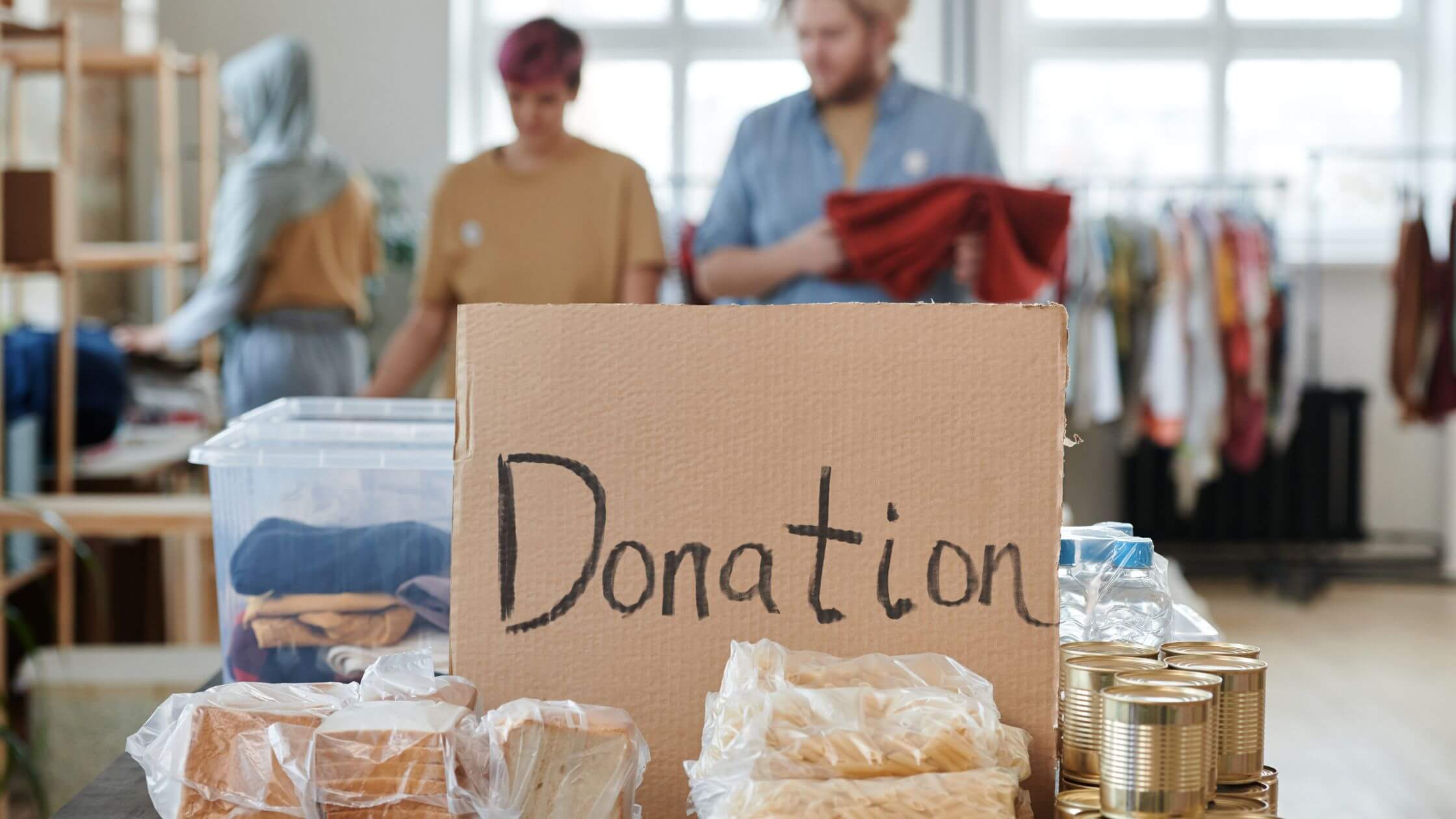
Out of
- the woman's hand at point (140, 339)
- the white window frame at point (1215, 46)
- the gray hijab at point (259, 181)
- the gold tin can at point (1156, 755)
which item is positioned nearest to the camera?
the gold tin can at point (1156, 755)

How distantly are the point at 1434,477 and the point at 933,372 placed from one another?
215 inches

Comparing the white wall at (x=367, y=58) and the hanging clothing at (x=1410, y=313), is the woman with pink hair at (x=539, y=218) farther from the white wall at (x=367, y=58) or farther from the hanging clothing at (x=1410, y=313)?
the hanging clothing at (x=1410, y=313)

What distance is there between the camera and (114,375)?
3.37 m

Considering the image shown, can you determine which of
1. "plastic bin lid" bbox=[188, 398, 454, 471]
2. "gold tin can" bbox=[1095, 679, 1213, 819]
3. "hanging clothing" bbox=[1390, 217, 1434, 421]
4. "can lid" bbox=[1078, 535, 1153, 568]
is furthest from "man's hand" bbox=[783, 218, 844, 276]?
"hanging clothing" bbox=[1390, 217, 1434, 421]

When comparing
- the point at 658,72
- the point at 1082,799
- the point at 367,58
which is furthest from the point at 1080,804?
the point at 658,72

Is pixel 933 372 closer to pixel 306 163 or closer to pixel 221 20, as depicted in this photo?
pixel 306 163

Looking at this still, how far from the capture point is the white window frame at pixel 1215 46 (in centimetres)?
548

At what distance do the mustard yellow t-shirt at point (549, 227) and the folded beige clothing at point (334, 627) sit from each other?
1.05 metres

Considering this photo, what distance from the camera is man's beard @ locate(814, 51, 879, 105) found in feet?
6.40

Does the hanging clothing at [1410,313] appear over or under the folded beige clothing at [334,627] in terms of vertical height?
A: over

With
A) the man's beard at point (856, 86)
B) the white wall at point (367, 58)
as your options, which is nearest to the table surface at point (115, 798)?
the man's beard at point (856, 86)

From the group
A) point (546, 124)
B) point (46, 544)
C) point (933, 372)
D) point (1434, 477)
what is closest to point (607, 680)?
point (933, 372)

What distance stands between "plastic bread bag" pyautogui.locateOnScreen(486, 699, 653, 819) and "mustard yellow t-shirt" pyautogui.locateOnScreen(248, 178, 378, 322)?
95.6 inches

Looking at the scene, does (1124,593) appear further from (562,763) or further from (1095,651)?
(562,763)
